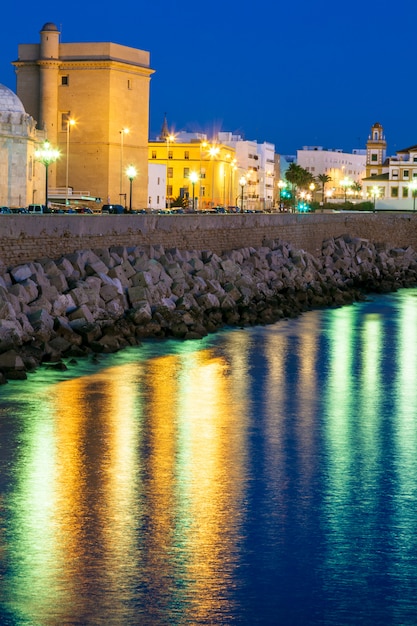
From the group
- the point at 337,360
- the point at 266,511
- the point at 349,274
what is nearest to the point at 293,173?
the point at 349,274

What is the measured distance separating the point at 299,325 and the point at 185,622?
16812 millimetres

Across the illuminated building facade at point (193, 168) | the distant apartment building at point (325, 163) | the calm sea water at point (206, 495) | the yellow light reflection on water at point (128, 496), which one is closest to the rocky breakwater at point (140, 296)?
the calm sea water at point (206, 495)

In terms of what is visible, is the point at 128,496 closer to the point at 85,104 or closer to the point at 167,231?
the point at 167,231

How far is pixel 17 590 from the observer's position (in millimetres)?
8906

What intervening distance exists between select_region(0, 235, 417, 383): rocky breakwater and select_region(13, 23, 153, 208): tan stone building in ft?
87.2

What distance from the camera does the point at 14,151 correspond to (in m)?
46.3

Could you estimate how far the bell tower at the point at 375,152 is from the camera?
99.4 metres

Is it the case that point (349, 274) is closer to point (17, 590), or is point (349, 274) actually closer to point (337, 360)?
point (337, 360)

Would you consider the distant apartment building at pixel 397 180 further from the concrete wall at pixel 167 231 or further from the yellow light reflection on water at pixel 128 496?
the yellow light reflection on water at pixel 128 496

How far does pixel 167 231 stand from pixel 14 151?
20551 mm

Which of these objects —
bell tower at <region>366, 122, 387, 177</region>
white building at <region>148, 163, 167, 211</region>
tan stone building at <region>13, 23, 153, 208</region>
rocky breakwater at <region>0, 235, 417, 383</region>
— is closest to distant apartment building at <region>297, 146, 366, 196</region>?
bell tower at <region>366, 122, 387, 177</region>

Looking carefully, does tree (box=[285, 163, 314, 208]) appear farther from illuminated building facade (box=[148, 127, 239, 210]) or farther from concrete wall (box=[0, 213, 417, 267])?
concrete wall (box=[0, 213, 417, 267])

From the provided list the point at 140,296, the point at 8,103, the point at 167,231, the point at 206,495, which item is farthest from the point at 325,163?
the point at 206,495

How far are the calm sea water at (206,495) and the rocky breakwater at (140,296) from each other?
2.69 feet
